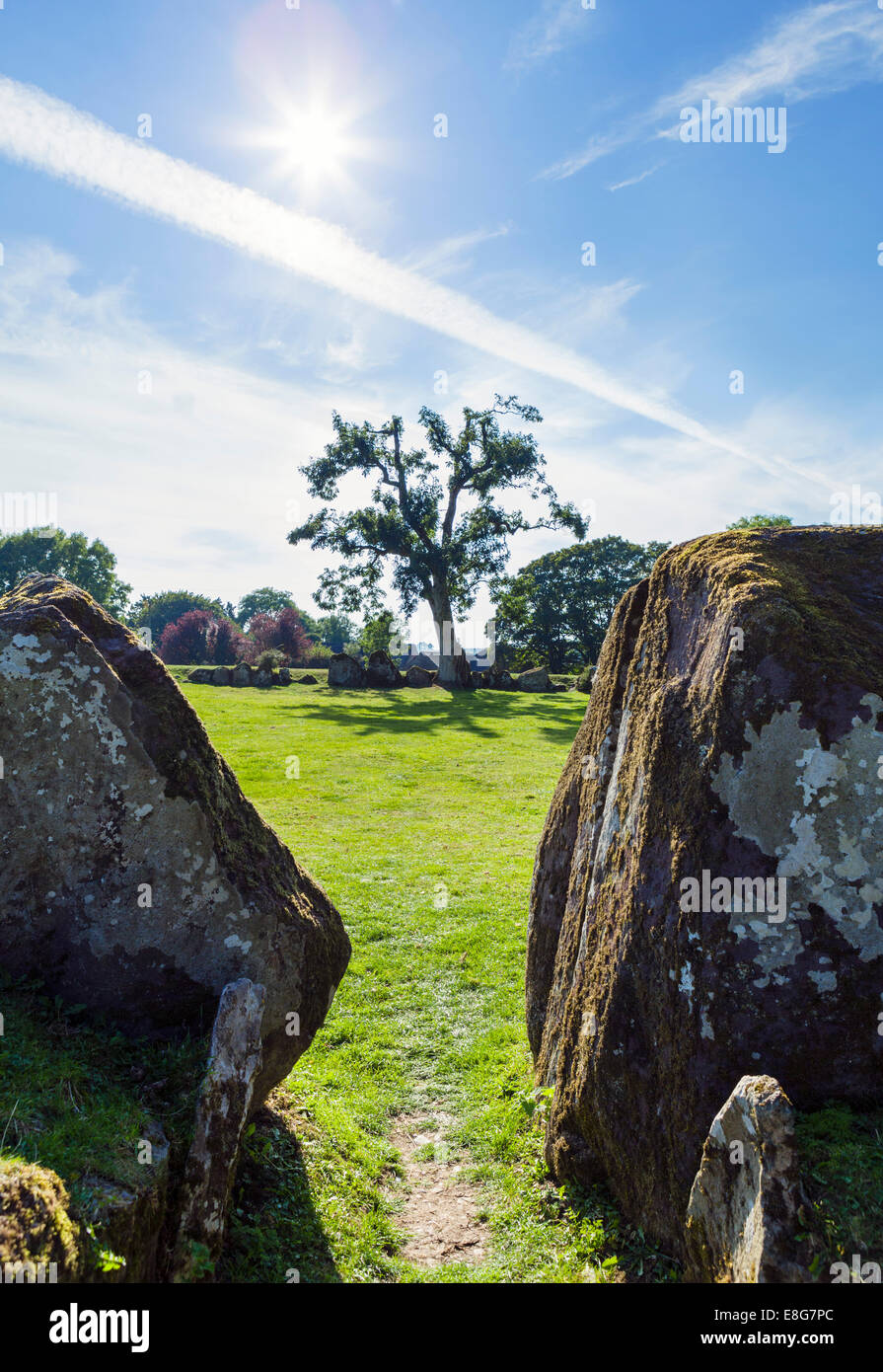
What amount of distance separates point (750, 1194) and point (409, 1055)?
437 centimetres

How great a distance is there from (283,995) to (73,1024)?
A: 118cm

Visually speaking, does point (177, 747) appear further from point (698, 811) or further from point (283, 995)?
point (698, 811)

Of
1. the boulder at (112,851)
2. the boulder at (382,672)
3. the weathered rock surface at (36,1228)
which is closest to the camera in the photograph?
the weathered rock surface at (36,1228)

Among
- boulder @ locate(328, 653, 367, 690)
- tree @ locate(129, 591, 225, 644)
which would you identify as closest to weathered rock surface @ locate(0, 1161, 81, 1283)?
boulder @ locate(328, 653, 367, 690)

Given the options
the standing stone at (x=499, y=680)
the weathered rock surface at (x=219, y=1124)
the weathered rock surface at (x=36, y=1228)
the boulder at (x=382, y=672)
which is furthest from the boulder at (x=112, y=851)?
the standing stone at (x=499, y=680)

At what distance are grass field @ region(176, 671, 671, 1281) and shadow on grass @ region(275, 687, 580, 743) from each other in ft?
27.8

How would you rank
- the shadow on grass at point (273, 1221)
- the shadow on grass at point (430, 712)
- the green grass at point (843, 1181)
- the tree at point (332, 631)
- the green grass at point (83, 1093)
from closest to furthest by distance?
1. the green grass at point (843, 1181)
2. the green grass at point (83, 1093)
3. the shadow on grass at point (273, 1221)
4. the shadow on grass at point (430, 712)
5. the tree at point (332, 631)

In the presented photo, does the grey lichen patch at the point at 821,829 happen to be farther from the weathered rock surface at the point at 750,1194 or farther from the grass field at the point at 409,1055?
the grass field at the point at 409,1055

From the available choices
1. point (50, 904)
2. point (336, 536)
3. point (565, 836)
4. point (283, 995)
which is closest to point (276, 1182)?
point (283, 995)

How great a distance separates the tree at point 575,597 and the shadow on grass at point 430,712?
26.1 m

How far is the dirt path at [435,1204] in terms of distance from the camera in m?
4.74

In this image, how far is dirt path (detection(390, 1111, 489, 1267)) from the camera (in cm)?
474

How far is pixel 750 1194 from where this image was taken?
126 inches

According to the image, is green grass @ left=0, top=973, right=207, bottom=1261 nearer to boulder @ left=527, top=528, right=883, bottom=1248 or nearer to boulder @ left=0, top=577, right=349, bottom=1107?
boulder @ left=0, top=577, right=349, bottom=1107
